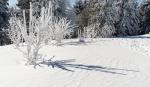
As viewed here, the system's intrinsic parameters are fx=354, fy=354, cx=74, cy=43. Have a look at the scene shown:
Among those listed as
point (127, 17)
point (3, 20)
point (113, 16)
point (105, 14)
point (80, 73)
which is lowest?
point (80, 73)

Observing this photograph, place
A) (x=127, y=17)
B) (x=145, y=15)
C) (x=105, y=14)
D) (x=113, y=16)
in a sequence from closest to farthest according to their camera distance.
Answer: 1. (x=105, y=14)
2. (x=113, y=16)
3. (x=127, y=17)
4. (x=145, y=15)

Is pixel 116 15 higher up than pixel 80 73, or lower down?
higher up

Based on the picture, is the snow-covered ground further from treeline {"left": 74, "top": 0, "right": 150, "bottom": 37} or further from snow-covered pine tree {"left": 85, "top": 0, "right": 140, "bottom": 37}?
snow-covered pine tree {"left": 85, "top": 0, "right": 140, "bottom": 37}

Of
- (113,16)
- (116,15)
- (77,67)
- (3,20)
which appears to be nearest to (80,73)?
(77,67)

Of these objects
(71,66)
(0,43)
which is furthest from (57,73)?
(0,43)

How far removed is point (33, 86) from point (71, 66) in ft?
6.74

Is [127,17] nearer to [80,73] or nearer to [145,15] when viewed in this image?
[145,15]

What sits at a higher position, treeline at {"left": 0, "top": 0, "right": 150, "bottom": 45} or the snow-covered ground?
treeline at {"left": 0, "top": 0, "right": 150, "bottom": 45}

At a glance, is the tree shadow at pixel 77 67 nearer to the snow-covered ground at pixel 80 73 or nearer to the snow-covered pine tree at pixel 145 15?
the snow-covered ground at pixel 80 73

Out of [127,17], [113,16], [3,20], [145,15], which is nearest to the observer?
[3,20]

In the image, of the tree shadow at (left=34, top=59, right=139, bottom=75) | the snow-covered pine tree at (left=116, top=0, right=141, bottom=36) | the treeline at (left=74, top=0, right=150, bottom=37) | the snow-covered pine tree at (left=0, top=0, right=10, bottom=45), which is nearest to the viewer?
the tree shadow at (left=34, top=59, right=139, bottom=75)

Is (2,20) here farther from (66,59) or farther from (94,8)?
(66,59)

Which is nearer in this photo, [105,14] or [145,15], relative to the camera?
[105,14]

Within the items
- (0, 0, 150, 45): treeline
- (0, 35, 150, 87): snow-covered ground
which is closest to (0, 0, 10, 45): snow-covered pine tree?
(0, 0, 150, 45): treeline
